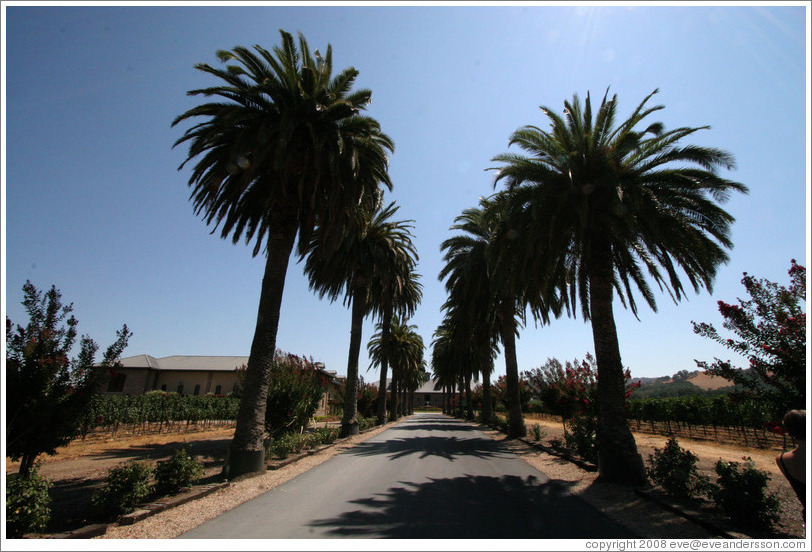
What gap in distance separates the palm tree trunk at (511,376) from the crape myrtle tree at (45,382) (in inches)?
729

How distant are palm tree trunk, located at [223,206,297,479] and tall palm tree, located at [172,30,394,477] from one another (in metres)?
0.03

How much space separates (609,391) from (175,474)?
1040 centimetres

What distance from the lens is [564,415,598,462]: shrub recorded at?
12134 millimetres

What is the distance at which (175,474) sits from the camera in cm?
776

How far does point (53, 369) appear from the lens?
299 inches

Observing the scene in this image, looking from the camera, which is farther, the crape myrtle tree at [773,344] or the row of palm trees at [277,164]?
the row of palm trees at [277,164]

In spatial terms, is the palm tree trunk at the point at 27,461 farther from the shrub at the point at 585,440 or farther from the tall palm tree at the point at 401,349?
the tall palm tree at the point at 401,349

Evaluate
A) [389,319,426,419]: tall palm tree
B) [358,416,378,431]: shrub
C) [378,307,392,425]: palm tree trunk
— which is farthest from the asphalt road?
[389,319,426,419]: tall palm tree

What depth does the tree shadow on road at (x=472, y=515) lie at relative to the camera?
577cm

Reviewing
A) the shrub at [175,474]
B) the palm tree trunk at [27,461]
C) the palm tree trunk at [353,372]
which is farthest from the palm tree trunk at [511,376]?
the palm tree trunk at [27,461]

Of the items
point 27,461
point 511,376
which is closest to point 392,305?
point 511,376

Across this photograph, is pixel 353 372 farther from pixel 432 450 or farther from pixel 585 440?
pixel 585 440

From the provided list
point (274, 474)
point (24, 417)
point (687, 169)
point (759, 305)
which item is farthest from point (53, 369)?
point (687, 169)

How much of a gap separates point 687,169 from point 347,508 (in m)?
12.1
